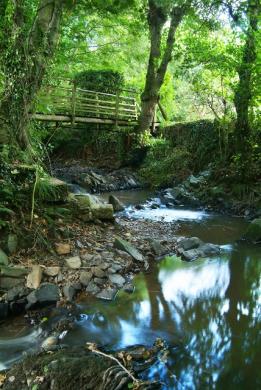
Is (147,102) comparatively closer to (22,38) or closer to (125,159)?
(125,159)

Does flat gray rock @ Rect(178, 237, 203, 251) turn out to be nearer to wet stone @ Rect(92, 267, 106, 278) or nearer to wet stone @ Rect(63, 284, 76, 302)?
wet stone @ Rect(92, 267, 106, 278)

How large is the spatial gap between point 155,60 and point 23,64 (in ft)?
30.6

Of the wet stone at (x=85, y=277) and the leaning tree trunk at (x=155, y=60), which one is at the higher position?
the leaning tree trunk at (x=155, y=60)

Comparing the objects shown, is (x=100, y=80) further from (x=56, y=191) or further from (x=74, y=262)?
(x=74, y=262)

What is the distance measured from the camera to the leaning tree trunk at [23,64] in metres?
5.73

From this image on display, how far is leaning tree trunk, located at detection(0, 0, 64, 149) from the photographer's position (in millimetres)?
5727

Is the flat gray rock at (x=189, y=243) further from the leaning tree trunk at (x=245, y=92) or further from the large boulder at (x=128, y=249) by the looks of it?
the leaning tree trunk at (x=245, y=92)

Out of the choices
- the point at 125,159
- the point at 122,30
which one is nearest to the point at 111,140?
the point at 125,159

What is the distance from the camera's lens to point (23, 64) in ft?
19.2

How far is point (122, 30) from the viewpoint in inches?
733

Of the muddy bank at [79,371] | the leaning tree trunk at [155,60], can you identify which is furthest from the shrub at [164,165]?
the muddy bank at [79,371]

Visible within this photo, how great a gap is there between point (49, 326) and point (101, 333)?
55 cm

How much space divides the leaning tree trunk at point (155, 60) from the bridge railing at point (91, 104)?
0.82m

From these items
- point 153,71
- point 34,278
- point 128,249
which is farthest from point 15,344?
point 153,71
